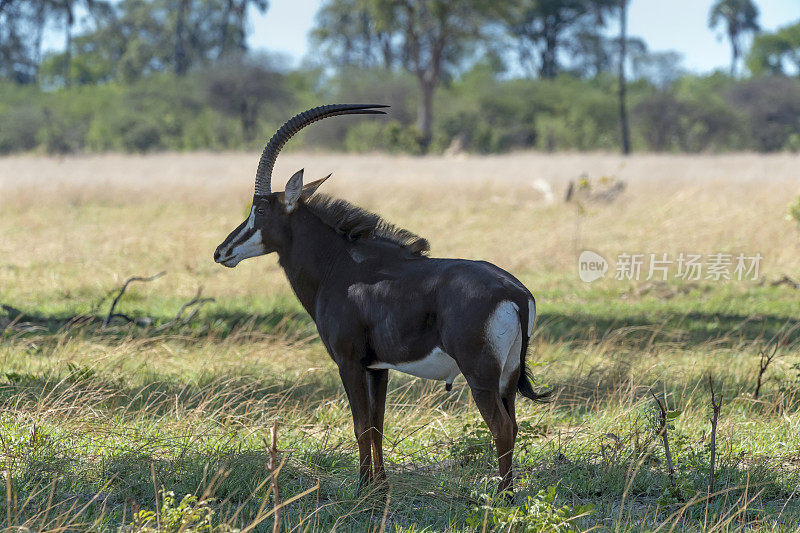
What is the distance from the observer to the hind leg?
3.78 metres

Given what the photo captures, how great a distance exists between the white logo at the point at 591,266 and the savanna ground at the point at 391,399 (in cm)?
15

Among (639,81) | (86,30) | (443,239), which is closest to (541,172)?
(443,239)

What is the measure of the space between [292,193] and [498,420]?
1.59 meters

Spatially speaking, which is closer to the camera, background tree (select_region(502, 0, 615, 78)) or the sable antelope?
the sable antelope

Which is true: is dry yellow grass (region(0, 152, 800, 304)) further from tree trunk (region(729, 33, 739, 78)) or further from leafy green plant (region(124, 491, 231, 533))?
tree trunk (region(729, 33, 739, 78))

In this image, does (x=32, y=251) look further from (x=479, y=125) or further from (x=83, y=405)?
(x=479, y=125)

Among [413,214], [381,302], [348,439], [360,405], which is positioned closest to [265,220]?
[381,302]

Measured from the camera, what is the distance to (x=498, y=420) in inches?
150

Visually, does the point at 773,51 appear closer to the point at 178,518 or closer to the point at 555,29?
the point at 555,29

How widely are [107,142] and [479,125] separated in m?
19.2

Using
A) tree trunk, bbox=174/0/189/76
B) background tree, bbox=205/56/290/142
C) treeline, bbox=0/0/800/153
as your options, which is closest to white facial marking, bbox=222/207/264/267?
treeline, bbox=0/0/800/153

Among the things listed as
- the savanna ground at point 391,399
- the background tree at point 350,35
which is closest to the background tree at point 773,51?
the background tree at point 350,35

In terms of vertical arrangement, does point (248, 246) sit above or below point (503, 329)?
above

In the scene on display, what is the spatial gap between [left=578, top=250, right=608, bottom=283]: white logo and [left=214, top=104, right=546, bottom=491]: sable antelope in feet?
25.6
